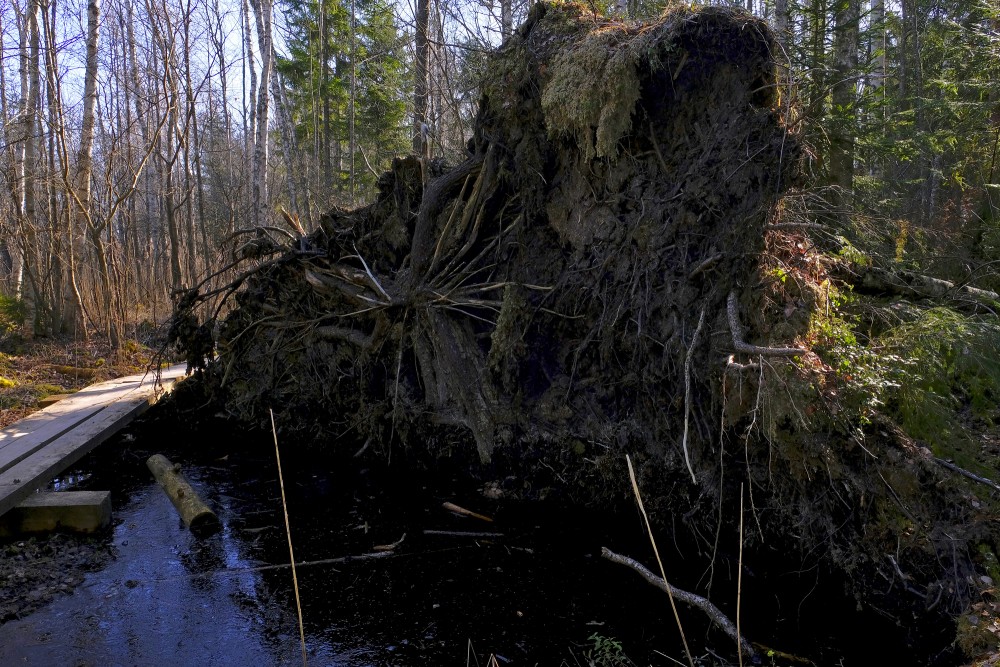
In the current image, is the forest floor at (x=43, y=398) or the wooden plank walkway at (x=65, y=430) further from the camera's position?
the wooden plank walkway at (x=65, y=430)

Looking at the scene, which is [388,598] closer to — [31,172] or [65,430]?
[65,430]

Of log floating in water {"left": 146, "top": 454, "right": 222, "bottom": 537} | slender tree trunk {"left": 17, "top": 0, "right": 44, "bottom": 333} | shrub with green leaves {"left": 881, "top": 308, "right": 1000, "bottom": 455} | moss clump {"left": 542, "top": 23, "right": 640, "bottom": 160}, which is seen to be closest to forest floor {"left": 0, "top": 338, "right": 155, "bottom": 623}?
log floating in water {"left": 146, "top": 454, "right": 222, "bottom": 537}

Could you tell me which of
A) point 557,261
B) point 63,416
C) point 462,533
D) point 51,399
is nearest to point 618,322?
point 557,261

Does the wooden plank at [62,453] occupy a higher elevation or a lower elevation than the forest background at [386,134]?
lower

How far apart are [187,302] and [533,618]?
7.06 metres

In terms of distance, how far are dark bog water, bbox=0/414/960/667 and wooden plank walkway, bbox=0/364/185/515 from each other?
2.75 ft

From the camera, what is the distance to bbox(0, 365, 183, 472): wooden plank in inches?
279

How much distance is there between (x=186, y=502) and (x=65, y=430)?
2619mm

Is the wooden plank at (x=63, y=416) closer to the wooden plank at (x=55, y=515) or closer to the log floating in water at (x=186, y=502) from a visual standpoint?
the wooden plank at (x=55, y=515)

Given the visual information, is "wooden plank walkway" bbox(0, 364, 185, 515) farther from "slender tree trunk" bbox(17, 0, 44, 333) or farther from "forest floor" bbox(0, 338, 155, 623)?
"slender tree trunk" bbox(17, 0, 44, 333)

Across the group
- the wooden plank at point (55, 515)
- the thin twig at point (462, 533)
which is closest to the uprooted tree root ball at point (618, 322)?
the thin twig at point (462, 533)

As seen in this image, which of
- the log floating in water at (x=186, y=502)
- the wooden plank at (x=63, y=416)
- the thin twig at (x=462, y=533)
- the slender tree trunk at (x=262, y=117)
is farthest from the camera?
the slender tree trunk at (x=262, y=117)

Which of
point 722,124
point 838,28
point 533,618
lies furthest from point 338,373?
point 838,28

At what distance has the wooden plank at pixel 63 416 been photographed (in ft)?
23.3
